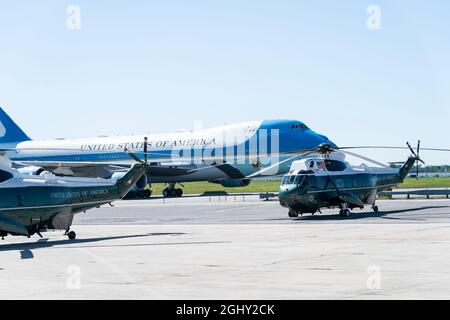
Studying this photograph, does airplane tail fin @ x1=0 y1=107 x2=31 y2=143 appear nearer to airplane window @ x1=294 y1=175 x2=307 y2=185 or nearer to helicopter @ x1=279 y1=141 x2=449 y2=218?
helicopter @ x1=279 y1=141 x2=449 y2=218

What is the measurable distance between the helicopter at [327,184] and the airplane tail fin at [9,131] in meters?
54.4

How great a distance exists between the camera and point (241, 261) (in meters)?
19.2

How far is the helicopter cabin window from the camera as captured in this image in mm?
38428

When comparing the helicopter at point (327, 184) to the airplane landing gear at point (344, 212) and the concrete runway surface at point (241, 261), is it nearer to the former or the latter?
the airplane landing gear at point (344, 212)

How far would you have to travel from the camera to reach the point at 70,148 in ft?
260

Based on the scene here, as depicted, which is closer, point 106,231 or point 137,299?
point 137,299

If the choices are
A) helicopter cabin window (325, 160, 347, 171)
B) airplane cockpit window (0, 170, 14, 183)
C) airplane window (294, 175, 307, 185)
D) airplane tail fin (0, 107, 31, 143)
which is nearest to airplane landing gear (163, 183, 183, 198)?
airplane tail fin (0, 107, 31, 143)

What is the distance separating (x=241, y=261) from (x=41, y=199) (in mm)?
9917

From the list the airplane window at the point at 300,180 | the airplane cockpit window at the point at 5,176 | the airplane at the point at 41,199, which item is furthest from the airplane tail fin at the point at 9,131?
the airplane cockpit window at the point at 5,176

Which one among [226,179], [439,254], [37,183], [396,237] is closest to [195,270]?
[439,254]

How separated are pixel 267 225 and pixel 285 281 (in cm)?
1714

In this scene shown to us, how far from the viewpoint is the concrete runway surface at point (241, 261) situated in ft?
47.3

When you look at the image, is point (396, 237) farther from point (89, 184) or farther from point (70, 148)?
point (70, 148)

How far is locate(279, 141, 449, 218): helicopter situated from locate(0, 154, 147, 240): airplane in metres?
10.7
